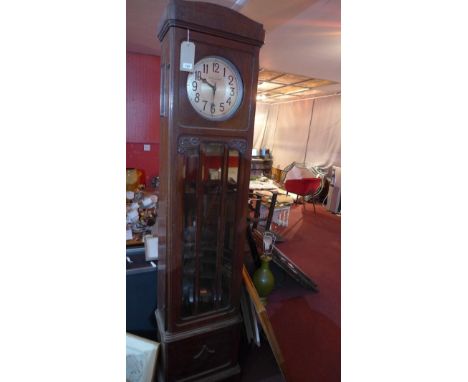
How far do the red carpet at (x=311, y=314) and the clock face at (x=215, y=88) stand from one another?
1.47 m

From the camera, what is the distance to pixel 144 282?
1.60 metres

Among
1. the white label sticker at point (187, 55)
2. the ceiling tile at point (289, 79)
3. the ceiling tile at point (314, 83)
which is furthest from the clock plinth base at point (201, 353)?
the ceiling tile at point (314, 83)

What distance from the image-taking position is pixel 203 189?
116 cm

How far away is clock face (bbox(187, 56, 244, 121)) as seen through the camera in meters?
0.99

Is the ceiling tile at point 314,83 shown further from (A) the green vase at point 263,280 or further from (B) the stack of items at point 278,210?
(A) the green vase at point 263,280

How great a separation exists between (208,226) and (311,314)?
1.46 meters

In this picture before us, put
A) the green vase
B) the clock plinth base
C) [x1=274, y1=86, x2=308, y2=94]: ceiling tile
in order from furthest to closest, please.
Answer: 1. [x1=274, y1=86, x2=308, y2=94]: ceiling tile
2. the green vase
3. the clock plinth base

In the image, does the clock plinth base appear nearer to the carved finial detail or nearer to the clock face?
the carved finial detail

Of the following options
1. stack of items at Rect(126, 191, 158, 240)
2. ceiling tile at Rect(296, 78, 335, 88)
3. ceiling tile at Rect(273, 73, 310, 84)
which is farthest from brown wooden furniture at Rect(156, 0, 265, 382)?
ceiling tile at Rect(296, 78, 335, 88)

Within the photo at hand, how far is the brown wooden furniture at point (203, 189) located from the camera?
968 mm

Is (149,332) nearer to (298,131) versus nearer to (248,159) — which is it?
(248,159)

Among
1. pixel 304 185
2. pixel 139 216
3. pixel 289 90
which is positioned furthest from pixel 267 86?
pixel 139 216

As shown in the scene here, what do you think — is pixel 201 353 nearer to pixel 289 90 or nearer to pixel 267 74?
pixel 267 74

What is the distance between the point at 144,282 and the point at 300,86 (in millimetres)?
4503
